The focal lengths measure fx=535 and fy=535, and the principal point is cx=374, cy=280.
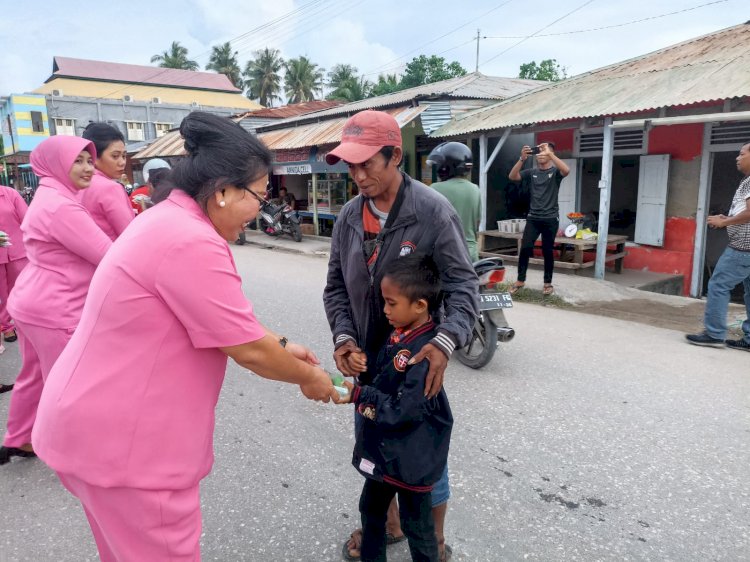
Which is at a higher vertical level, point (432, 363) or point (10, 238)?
point (10, 238)

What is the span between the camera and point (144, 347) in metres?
1.38

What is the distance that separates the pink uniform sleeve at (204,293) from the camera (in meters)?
1.34

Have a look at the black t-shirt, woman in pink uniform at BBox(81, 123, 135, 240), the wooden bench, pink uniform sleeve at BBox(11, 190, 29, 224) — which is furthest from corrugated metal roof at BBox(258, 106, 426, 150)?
woman in pink uniform at BBox(81, 123, 135, 240)

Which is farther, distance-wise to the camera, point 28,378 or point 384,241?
point 28,378

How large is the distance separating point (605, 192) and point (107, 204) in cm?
746

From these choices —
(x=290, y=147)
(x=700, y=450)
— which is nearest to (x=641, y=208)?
(x=700, y=450)

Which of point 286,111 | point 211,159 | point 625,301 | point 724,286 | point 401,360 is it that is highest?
point 286,111

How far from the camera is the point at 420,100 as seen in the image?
11688 mm

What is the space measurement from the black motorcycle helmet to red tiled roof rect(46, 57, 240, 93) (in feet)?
162

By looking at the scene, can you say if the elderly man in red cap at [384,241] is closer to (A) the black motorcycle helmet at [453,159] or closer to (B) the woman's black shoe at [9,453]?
(B) the woman's black shoe at [9,453]

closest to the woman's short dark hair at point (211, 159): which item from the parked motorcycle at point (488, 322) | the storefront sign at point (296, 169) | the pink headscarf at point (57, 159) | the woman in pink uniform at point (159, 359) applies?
the woman in pink uniform at point (159, 359)

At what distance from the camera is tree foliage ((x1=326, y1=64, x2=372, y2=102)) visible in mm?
39125

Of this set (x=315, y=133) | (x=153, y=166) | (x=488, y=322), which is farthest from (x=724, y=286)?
(x=315, y=133)

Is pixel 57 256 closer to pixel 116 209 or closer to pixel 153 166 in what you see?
pixel 116 209
